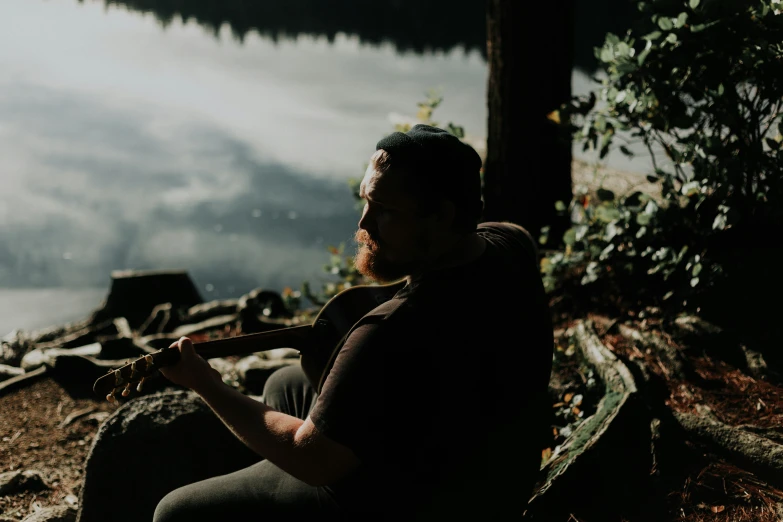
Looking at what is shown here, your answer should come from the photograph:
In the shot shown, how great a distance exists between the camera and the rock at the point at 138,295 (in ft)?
22.2

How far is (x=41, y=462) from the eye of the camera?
12.2 feet

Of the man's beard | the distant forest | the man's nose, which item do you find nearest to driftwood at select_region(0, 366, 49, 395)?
the man's beard

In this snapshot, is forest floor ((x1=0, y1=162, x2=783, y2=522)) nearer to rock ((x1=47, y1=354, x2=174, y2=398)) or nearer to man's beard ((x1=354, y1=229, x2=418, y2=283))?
rock ((x1=47, y1=354, x2=174, y2=398))

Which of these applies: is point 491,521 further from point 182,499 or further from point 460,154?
point 460,154

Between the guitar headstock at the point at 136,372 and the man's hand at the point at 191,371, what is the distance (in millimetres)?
25

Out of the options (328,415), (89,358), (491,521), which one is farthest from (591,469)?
(89,358)

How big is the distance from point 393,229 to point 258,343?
80cm

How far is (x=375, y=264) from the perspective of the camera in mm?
2113

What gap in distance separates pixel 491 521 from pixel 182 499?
95 cm

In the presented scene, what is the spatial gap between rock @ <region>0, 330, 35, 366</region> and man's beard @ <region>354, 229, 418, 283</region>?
4.75 metres

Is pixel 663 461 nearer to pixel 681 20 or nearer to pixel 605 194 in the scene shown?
pixel 605 194

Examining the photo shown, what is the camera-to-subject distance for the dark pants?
2.01 meters

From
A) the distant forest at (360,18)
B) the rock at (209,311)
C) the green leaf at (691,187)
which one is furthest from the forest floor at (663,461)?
the distant forest at (360,18)

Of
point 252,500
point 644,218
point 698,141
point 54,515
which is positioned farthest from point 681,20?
point 54,515
